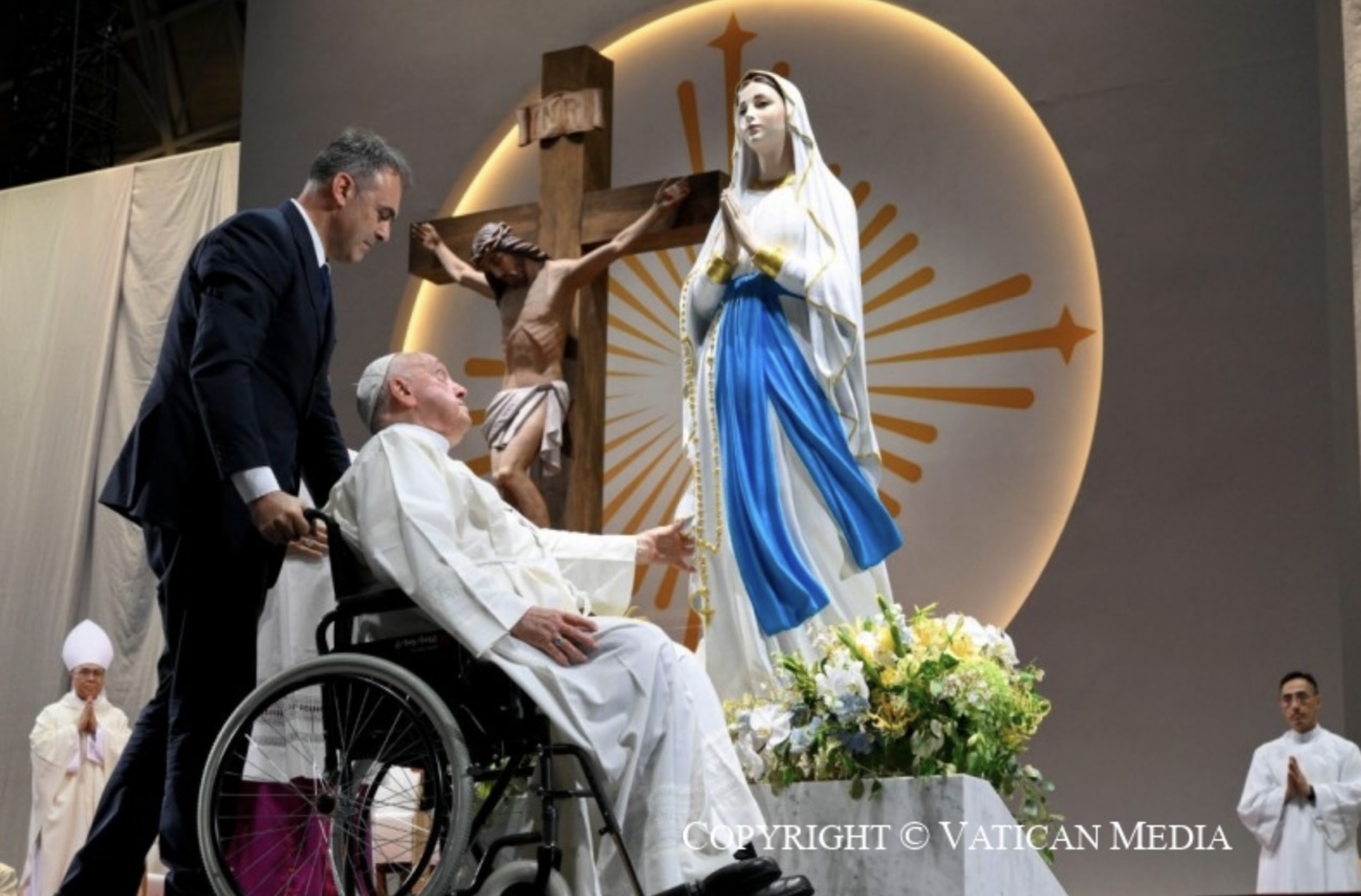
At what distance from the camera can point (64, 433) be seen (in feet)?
31.7

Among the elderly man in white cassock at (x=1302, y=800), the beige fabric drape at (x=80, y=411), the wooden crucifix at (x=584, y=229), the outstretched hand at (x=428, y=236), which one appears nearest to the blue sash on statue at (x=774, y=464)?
the wooden crucifix at (x=584, y=229)

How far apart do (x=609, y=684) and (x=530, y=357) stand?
9.08 ft

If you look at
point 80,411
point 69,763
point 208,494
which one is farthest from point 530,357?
point 80,411

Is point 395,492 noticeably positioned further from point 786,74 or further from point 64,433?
point 64,433

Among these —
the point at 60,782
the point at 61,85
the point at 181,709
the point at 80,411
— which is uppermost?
the point at 61,85

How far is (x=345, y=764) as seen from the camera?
3.16 meters

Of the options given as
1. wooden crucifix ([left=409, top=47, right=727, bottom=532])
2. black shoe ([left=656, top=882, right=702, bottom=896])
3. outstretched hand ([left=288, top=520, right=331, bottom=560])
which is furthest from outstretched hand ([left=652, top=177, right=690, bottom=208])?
black shoe ([left=656, top=882, right=702, bottom=896])

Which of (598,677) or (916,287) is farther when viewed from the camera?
(916,287)

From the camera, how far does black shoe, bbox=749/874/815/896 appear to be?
2.88 m

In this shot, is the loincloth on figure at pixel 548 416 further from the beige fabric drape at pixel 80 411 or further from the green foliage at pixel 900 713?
the beige fabric drape at pixel 80 411

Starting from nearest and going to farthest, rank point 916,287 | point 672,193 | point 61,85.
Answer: point 672,193
point 916,287
point 61,85

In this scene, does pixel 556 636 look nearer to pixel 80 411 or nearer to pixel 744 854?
pixel 744 854

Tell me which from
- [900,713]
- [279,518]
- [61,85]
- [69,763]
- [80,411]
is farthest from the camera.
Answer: [61,85]

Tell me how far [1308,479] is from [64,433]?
20.8 ft
